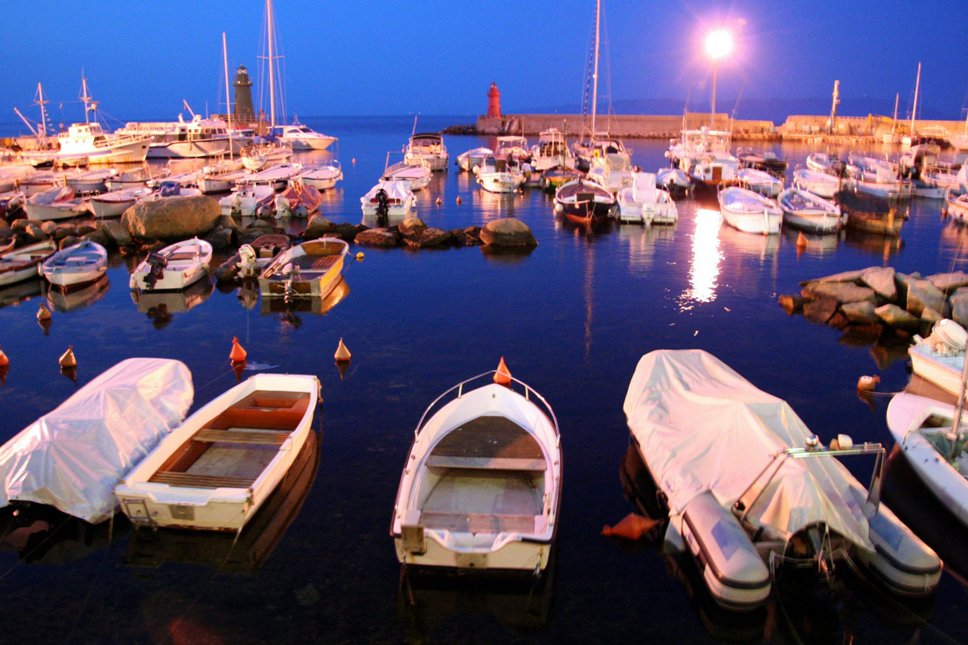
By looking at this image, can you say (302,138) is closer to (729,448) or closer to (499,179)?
(499,179)

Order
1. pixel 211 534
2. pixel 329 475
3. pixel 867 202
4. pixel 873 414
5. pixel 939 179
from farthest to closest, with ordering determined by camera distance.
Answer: pixel 939 179 → pixel 867 202 → pixel 873 414 → pixel 329 475 → pixel 211 534

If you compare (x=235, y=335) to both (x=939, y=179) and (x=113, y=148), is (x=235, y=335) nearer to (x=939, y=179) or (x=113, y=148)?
(x=939, y=179)

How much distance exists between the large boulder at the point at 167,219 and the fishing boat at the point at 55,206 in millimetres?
8005

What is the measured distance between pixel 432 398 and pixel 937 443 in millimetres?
9384

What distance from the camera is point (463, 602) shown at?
9242mm

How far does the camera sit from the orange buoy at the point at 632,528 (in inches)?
414

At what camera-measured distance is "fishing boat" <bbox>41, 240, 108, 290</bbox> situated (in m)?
24.4

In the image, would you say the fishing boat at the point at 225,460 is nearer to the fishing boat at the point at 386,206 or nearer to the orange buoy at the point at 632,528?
the orange buoy at the point at 632,528

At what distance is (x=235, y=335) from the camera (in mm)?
19656

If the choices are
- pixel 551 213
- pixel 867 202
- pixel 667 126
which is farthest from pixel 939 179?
pixel 667 126

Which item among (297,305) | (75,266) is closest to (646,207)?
(297,305)

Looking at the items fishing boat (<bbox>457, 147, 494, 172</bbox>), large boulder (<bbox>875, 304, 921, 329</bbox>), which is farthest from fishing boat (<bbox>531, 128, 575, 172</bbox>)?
large boulder (<bbox>875, 304, 921, 329</bbox>)

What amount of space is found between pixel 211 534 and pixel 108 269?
2136 cm

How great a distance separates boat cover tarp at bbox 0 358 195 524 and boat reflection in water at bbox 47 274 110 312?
1209cm
